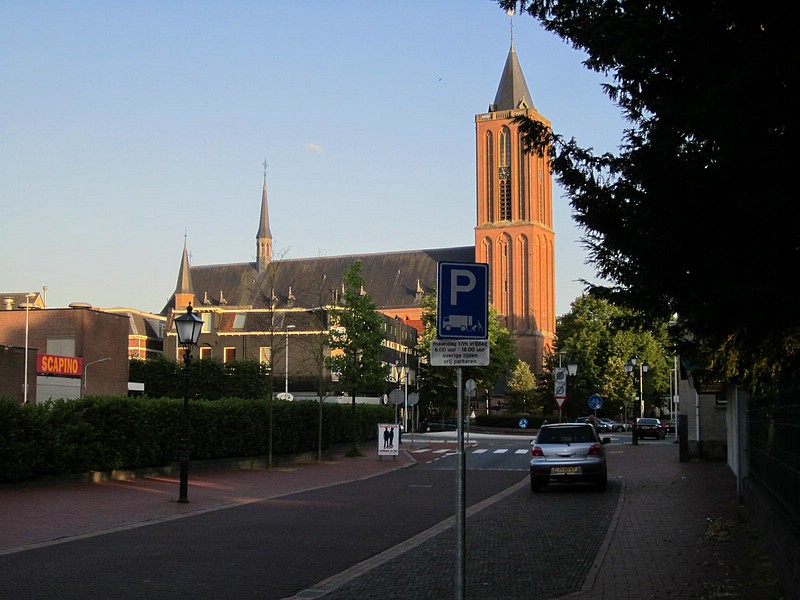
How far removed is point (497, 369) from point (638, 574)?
254 ft

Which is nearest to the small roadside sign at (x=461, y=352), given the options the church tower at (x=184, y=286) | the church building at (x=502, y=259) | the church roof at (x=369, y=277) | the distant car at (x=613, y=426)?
the distant car at (x=613, y=426)

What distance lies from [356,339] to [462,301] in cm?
3249

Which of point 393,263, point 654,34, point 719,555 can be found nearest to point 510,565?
point 719,555

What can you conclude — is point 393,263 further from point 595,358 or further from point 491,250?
point 595,358

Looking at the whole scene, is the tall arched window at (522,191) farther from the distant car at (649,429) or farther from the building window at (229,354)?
the distant car at (649,429)

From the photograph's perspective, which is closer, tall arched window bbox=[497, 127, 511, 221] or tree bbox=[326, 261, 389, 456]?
tree bbox=[326, 261, 389, 456]

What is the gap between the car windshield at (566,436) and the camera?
21.6m

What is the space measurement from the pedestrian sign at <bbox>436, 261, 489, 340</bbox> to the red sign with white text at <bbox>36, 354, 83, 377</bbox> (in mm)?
49406

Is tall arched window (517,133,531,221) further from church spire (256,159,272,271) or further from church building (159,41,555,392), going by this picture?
church spire (256,159,272,271)

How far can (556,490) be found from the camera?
22.4 meters

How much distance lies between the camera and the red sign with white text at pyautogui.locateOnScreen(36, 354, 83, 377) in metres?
53.1

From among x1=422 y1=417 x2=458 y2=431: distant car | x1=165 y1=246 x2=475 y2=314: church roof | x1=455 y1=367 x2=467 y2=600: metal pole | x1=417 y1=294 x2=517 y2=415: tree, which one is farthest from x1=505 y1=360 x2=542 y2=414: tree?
x1=455 y1=367 x2=467 y2=600: metal pole

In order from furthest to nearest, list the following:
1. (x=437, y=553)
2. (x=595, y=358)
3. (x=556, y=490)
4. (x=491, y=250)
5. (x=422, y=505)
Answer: (x=491, y=250), (x=595, y=358), (x=556, y=490), (x=422, y=505), (x=437, y=553)

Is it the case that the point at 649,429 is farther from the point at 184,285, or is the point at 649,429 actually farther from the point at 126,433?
the point at 184,285
